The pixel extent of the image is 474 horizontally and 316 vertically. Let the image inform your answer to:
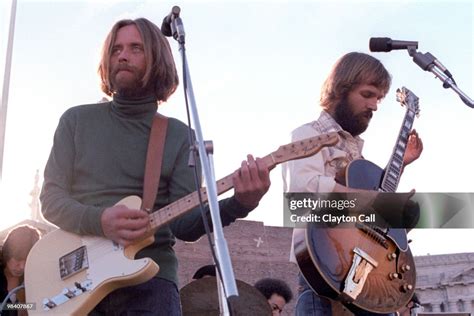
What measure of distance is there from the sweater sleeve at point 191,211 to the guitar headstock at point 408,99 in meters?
1.86

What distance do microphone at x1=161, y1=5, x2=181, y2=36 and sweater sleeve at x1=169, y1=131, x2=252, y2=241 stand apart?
55 centimetres

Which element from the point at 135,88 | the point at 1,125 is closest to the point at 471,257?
the point at 1,125

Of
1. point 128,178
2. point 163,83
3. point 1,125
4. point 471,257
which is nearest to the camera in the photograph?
point 128,178

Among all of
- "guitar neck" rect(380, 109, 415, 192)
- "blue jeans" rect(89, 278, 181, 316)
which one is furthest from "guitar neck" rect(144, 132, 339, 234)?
"guitar neck" rect(380, 109, 415, 192)

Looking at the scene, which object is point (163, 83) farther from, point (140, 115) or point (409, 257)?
point (409, 257)

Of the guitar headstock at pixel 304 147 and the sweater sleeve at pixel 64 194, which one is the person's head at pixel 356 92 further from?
the sweater sleeve at pixel 64 194

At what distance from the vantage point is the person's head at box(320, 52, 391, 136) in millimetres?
4559

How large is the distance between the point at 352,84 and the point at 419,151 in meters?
0.59

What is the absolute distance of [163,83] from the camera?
377 centimetres

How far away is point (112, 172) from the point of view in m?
3.52

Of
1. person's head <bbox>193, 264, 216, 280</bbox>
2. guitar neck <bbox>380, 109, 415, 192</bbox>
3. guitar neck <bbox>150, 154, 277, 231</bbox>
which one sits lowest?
person's head <bbox>193, 264, 216, 280</bbox>

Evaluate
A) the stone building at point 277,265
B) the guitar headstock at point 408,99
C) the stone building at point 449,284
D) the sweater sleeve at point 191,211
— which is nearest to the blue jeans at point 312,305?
the sweater sleeve at point 191,211

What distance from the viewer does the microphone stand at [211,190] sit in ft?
8.42

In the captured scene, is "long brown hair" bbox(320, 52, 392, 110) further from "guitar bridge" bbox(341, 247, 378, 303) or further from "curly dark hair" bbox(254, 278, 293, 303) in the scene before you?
"curly dark hair" bbox(254, 278, 293, 303)
